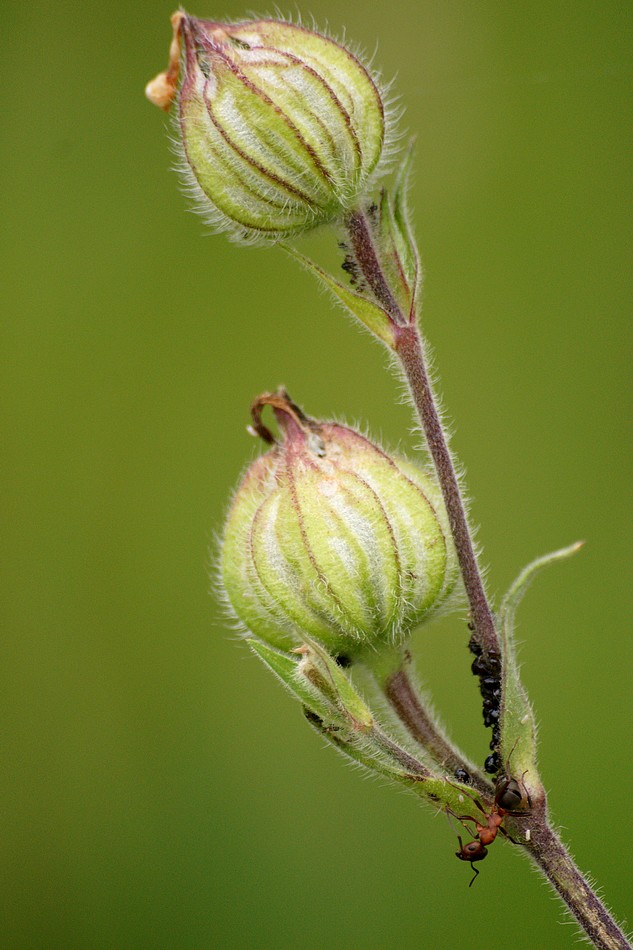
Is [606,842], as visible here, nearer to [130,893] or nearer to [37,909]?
[130,893]

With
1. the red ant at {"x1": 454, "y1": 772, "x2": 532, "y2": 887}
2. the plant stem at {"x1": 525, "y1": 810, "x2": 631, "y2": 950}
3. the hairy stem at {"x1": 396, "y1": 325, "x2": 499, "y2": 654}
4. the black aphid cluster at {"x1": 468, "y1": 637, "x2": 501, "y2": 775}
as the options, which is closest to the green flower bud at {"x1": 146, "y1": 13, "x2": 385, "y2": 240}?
the hairy stem at {"x1": 396, "y1": 325, "x2": 499, "y2": 654}

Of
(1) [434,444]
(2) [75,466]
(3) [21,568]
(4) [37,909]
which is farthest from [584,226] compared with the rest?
(4) [37,909]

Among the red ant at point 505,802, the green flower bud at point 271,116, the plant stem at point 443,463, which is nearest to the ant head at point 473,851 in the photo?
the red ant at point 505,802

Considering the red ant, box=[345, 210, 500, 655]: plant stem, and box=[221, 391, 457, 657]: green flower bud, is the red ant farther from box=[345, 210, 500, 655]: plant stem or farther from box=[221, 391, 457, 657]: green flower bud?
box=[221, 391, 457, 657]: green flower bud

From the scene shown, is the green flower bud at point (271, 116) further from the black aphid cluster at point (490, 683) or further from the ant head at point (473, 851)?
the ant head at point (473, 851)

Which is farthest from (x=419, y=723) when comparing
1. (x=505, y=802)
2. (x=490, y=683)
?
(x=505, y=802)

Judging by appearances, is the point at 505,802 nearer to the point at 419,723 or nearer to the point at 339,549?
the point at 419,723
